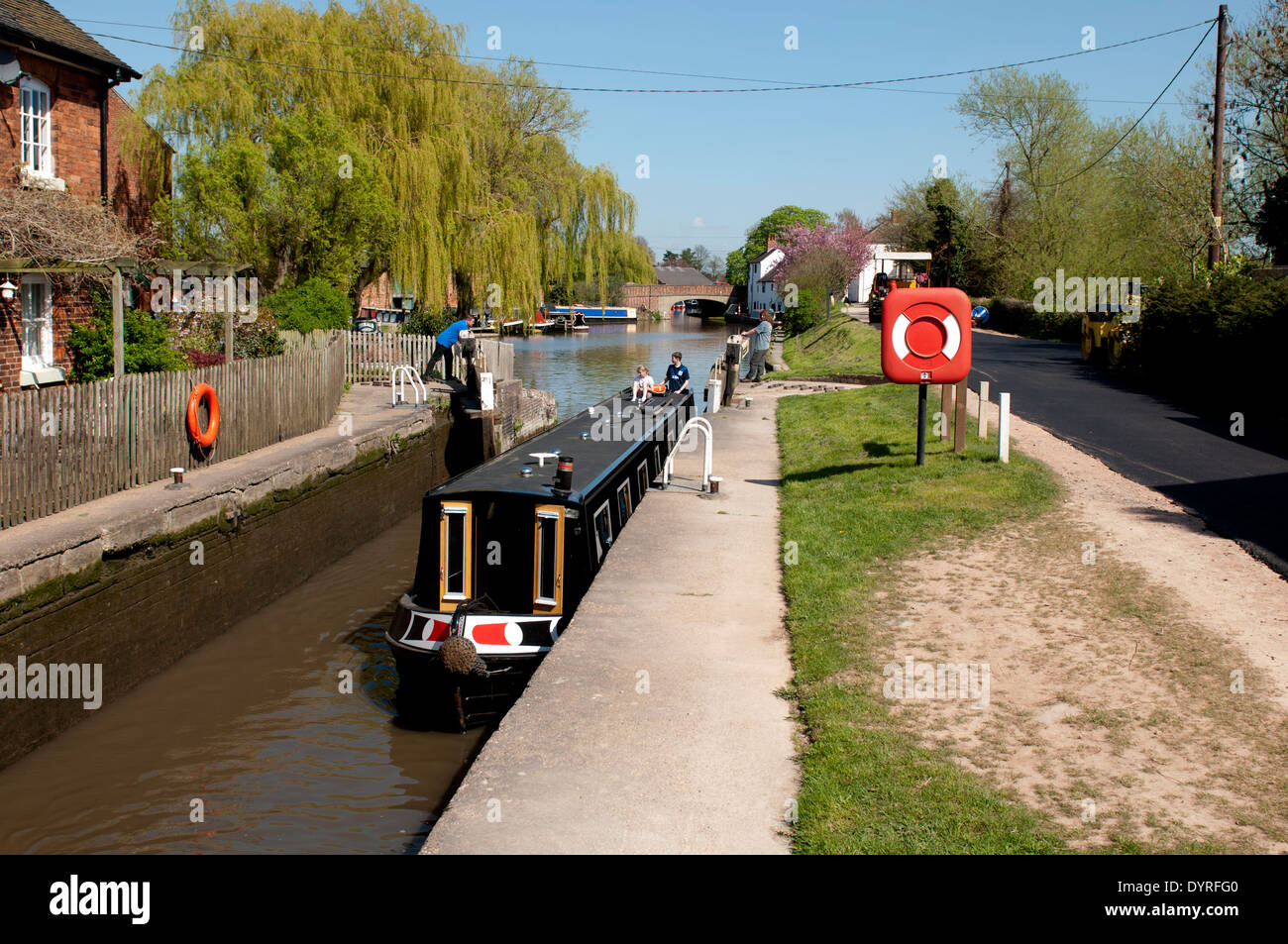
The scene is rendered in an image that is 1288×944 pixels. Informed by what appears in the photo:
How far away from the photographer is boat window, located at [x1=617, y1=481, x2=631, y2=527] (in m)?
11.6

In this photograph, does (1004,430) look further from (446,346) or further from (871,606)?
(446,346)

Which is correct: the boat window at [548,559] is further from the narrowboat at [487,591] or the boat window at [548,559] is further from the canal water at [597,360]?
the canal water at [597,360]

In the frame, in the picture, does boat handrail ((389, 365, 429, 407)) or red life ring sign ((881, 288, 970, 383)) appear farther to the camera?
boat handrail ((389, 365, 429, 407))

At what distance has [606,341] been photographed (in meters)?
A: 65.1

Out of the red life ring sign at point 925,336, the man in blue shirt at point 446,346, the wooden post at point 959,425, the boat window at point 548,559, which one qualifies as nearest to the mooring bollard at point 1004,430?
the wooden post at point 959,425

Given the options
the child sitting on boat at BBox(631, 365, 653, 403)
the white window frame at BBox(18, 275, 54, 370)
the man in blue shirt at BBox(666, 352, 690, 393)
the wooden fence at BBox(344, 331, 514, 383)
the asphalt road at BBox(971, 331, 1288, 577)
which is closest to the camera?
the asphalt road at BBox(971, 331, 1288, 577)

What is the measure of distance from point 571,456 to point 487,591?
87.9 inches

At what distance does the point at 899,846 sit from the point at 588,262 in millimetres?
33328

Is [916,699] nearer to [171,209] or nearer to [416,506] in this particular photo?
[416,506]

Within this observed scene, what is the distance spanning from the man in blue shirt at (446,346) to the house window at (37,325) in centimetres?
749

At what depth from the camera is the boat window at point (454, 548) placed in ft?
29.9

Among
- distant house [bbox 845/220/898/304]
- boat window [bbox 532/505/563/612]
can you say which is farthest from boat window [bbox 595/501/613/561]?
distant house [bbox 845/220/898/304]

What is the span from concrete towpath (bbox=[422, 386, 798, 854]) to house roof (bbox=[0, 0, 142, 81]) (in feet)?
45.3

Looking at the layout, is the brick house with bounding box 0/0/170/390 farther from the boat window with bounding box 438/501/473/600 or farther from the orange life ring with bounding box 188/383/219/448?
the boat window with bounding box 438/501/473/600
